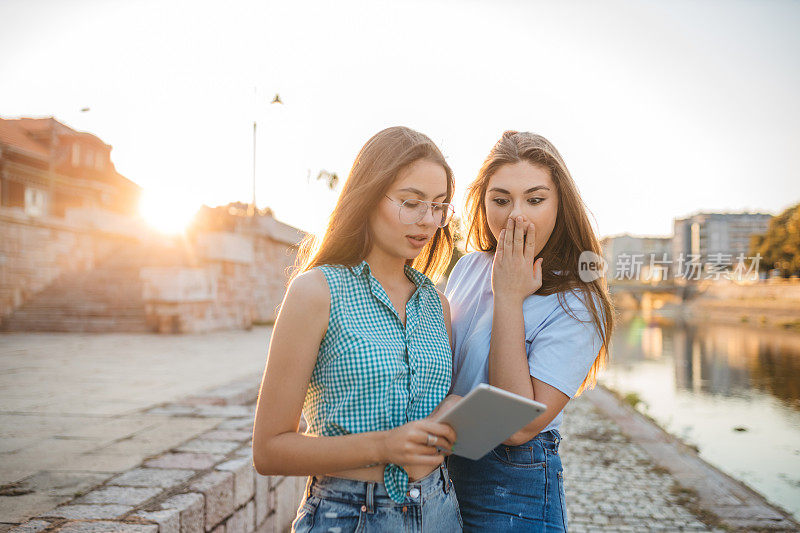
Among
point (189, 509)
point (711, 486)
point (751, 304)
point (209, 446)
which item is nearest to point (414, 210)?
point (189, 509)

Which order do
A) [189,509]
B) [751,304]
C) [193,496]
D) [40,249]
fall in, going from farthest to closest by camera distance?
[751,304], [40,249], [193,496], [189,509]

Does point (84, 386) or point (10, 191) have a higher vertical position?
point (10, 191)

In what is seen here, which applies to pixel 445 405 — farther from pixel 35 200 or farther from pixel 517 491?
pixel 35 200

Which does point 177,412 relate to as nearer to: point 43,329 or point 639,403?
point 43,329

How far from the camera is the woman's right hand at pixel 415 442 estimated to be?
1.41m

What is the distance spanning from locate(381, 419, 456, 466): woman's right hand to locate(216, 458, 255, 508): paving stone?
7.15ft

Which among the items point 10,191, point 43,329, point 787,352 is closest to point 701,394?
point 787,352

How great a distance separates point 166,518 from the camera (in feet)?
8.43

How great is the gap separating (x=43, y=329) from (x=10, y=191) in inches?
346

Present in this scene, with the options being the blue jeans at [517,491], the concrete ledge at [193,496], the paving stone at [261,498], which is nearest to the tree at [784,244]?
the concrete ledge at [193,496]

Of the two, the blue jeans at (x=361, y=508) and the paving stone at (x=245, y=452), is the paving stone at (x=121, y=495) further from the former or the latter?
the blue jeans at (x=361, y=508)

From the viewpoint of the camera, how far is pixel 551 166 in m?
1.93

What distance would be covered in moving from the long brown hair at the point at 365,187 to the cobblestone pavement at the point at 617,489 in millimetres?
3672

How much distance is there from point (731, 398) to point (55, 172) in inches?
890
